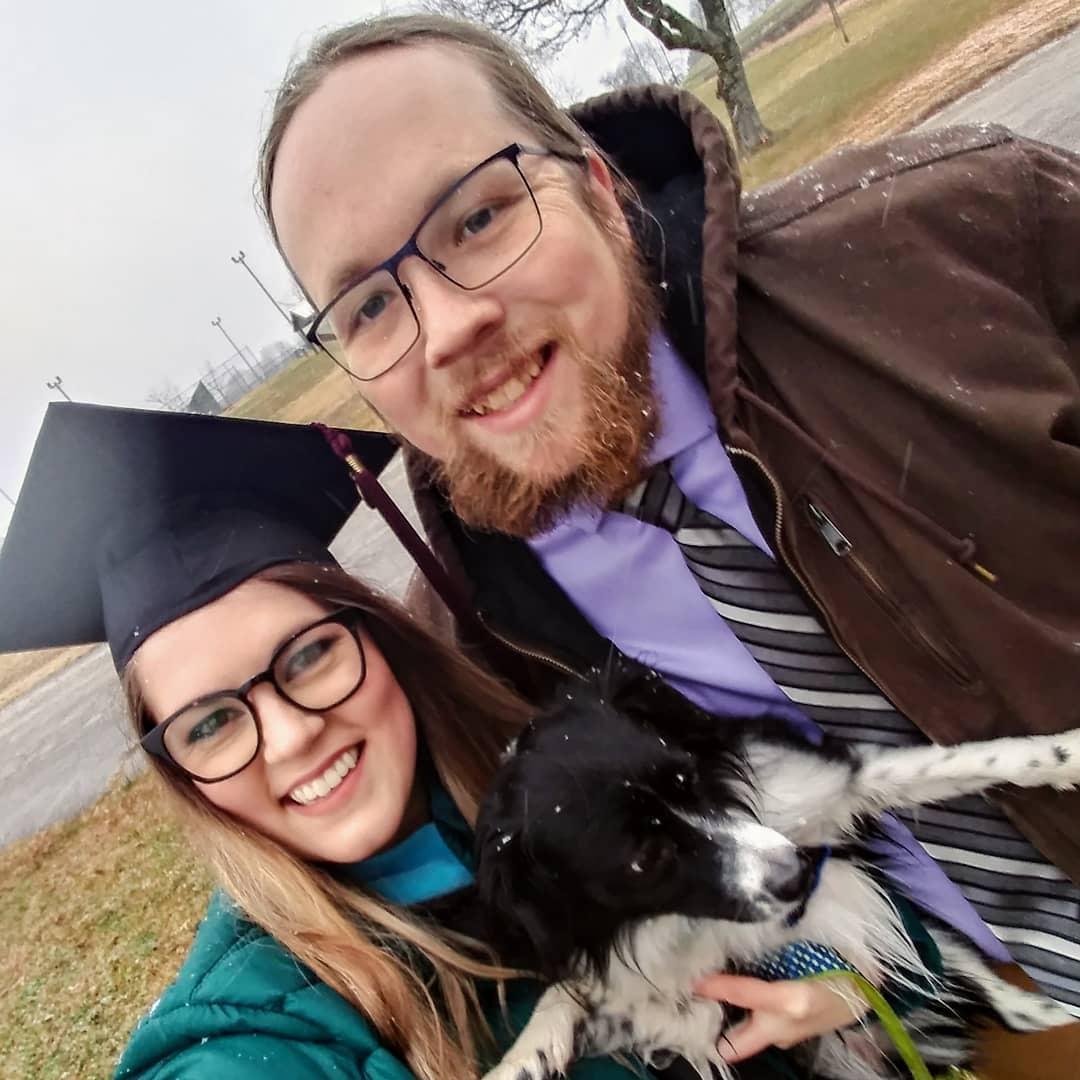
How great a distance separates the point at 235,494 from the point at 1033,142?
2.04 m

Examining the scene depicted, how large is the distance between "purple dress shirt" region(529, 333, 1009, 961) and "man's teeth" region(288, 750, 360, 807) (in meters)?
0.71

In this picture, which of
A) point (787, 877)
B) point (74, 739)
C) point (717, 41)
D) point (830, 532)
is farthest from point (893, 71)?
point (787, 877)

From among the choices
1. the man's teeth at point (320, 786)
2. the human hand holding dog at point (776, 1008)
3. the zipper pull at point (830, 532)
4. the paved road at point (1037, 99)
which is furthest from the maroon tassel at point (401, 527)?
the paved road at point (1037, 99)

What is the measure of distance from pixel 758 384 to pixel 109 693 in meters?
6.23

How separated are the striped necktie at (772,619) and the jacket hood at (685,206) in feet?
0.89

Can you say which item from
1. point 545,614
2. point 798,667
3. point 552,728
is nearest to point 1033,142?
point 798,667

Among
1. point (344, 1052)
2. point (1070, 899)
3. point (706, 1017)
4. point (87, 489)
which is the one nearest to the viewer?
point (344, 1052)

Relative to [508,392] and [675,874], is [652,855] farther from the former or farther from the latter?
[508,392]

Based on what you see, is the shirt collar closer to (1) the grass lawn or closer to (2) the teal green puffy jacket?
(1) the grass lawn

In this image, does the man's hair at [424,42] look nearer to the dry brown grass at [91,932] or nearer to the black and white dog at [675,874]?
the black and white dog at [675,874]

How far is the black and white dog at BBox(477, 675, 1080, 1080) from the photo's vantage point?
2.12 meters

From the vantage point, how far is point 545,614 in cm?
225

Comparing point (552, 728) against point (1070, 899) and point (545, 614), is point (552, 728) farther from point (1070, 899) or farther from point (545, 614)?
point (1070, 899)

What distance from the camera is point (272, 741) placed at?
1.88m
